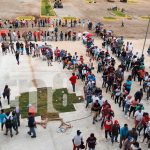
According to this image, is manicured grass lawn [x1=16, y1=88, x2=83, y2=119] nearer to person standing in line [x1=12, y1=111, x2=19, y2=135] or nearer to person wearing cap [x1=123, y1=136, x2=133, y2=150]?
person standing in line [x1=12, y1=111, x2=19, y2=135]

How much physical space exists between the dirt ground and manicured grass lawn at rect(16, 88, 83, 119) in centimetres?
1818

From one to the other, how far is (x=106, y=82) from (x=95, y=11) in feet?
99.8

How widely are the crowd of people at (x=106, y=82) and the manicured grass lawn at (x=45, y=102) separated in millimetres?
880

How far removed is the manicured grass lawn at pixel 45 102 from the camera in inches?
721

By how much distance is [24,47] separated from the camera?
29.3 meters

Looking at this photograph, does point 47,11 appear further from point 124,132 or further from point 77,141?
point 77,141

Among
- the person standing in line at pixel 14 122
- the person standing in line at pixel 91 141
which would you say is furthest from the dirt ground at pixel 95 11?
the person standing in line at pixel 91 141

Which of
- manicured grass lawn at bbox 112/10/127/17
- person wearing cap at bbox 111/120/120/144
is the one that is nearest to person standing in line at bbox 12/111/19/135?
person wearing cap at bbox 111/120/120/144

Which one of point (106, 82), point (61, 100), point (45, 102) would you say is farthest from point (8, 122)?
point (106, 82)

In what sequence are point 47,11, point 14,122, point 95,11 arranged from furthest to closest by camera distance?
point 95,11, point 47,11, point 14,122

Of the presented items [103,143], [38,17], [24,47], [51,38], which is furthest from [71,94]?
[38,17]

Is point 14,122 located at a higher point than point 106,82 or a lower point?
lower

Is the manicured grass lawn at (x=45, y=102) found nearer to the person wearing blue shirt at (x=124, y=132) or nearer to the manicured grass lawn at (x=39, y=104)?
the manicured grass lawn at (x=39, y=104)

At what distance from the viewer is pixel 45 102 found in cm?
1961
